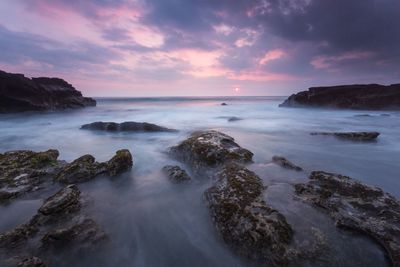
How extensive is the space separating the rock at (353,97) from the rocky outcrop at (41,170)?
33413mm

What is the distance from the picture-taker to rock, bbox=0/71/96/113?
26.8 meters

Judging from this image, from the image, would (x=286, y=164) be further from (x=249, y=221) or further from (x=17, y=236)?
(x=17, y=236)

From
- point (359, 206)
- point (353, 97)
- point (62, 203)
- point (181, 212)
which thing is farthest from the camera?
point (353, 97)

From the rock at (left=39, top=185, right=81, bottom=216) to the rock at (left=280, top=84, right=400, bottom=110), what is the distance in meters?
34.7

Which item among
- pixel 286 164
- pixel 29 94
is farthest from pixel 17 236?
pixel 29 94

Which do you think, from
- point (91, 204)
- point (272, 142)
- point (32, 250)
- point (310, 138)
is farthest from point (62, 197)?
point (310, 138)

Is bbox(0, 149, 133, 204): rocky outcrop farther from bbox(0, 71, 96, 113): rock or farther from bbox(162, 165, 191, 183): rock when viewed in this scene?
bbox(0, 71, 96, 113): rock

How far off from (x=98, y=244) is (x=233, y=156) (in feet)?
13.0

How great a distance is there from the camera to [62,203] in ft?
13.4

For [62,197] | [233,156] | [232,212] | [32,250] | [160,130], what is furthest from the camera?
[160,130]

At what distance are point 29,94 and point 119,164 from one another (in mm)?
31154

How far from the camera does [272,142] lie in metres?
10.5

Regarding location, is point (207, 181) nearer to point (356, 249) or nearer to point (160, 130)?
point (356, 249)

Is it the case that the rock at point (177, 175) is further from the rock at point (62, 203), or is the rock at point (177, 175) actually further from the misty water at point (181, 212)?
the rock at point (62, 203)
